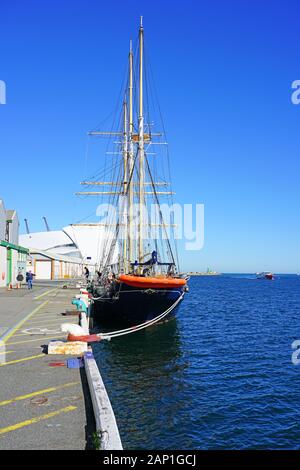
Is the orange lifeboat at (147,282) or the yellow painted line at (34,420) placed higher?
the orange lifeboat at (147,282)

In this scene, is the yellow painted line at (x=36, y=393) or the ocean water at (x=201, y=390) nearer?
the yellow painted line at (x=36, y=393)

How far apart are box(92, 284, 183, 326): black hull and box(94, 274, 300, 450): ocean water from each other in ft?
3.67

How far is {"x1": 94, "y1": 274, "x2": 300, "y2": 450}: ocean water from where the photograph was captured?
391 inches

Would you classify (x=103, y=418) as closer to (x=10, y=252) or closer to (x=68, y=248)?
(x=10, y=252)

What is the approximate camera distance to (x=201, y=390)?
45.7ft

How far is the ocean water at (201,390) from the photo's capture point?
9.93 metres

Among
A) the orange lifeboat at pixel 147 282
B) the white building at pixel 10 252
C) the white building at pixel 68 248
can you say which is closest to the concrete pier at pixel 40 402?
the orange lifeboat at pixel 147 282

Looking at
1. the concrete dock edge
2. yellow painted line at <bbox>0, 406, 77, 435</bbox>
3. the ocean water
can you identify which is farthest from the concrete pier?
the ocean water

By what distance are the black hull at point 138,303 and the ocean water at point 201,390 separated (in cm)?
112

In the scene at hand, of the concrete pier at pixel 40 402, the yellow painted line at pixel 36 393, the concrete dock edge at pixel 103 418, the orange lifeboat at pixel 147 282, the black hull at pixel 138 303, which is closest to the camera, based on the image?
the concrete dock edge at pixel 103 418

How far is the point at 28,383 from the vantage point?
29.8ft

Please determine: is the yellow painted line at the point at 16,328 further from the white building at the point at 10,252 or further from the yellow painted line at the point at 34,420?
the white building at the point at 10,252
